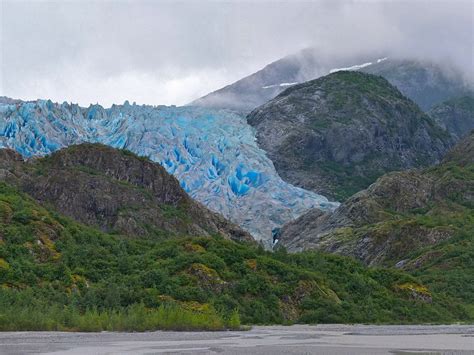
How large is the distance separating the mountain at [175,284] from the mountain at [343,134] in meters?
88.4

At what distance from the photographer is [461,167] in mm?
137375

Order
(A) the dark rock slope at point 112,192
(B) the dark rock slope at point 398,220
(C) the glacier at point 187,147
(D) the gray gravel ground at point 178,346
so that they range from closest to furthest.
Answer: (D) the gray gravel ground at point 178,346 → (A) the dark rock slope at point 112,192 → (B) the dark rock slope at point 398,220 → (C) the glacier at point 187,147

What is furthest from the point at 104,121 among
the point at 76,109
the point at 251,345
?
the point at 251,345

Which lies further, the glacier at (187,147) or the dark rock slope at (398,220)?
the glacier at (187,147)

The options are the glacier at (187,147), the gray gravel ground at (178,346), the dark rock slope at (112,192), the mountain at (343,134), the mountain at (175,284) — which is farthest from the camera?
the mountain at (343,134)

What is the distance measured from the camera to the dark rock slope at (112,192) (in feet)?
269

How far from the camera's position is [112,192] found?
85.9 meters

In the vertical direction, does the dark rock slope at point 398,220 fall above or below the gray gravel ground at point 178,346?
below

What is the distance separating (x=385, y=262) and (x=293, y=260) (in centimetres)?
3853

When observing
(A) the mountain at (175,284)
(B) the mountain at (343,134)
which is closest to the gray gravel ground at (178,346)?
(A) the mountain at (175,284)

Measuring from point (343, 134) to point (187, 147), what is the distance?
5153cm

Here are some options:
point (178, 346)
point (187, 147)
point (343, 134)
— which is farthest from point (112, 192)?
point (343, 134)

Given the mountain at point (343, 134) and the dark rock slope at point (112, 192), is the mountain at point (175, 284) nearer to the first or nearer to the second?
the dark rock slope at point (112, 192)

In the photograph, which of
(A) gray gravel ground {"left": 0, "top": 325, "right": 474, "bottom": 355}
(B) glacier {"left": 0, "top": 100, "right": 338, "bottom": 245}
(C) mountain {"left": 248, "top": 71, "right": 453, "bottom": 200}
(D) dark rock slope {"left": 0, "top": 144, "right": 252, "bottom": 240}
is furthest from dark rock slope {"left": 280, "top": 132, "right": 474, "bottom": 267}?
(A) gray gravel ground {"left": 0, "top": 325, "right": 474, "bottom": 355}
